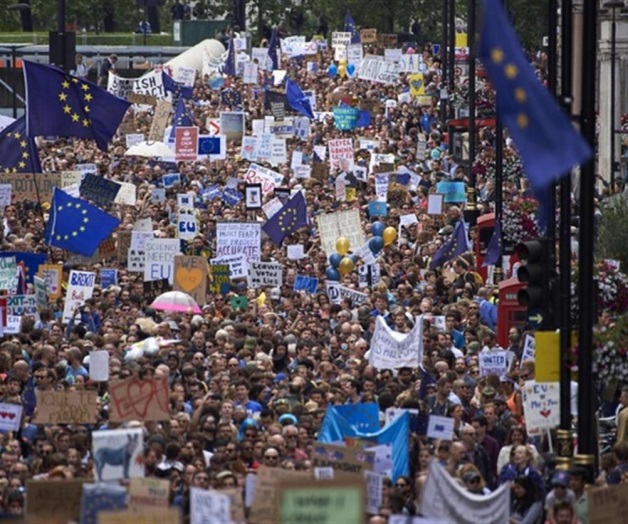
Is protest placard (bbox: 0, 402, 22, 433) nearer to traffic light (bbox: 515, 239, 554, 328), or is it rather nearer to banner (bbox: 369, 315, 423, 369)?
traffic light (bbox: 515, 239, 554, 328)

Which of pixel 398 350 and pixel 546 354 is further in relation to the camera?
pixel 398 350

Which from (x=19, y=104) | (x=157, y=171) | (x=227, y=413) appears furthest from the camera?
(x=19, y=104)

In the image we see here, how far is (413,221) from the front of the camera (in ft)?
124

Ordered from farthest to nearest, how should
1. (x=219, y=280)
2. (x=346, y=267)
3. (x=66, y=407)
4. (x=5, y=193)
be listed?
(x=5, y=193), (x=346, y=267), (x=219, y=280), (x=66, y=407)

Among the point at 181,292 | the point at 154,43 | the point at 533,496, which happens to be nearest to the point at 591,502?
the point at 533,496

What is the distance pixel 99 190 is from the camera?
119ft

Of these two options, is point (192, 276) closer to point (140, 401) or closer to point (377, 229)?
point (377, 229)

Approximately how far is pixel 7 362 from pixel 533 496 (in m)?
7.45

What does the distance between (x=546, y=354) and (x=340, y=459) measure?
1.90 metres

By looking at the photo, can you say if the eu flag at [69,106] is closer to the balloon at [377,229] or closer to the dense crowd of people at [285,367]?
the dense crowd of people at [285,367]

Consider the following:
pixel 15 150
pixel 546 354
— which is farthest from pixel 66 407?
pixel 15 150

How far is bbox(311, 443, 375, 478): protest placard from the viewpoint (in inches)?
697

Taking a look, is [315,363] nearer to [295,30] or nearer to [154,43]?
[154,43]

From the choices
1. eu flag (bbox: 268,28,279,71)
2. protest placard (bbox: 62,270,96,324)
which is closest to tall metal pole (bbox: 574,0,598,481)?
protest placard (bbox: 62,270,96,324)
